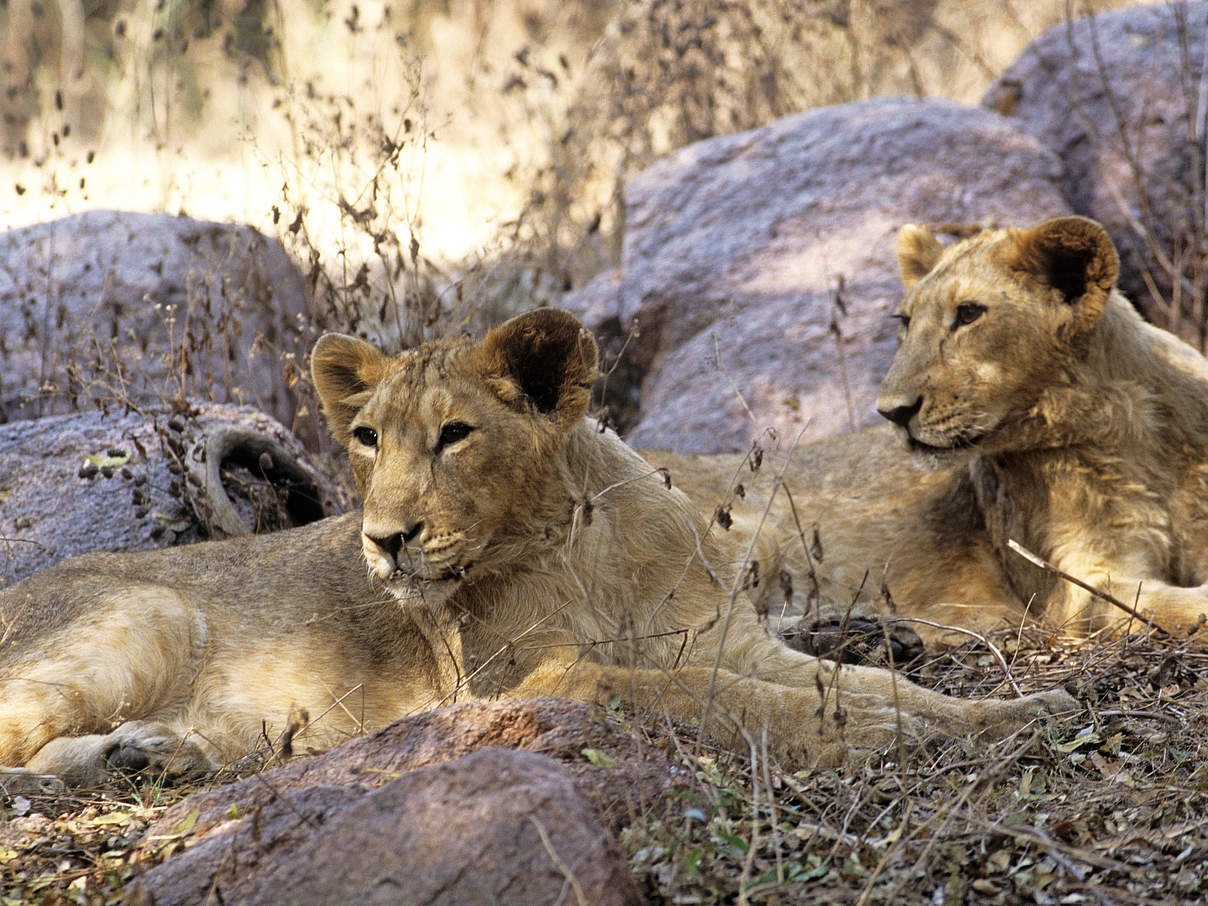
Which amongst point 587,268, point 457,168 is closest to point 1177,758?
point 587,268

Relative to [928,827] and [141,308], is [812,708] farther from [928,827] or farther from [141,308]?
[141,308]

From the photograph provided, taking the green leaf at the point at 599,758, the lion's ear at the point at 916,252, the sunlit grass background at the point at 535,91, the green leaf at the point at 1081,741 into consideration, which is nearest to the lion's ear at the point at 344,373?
the green leaf at the point at 599,758

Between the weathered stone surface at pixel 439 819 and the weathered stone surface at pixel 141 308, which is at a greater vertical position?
the weathered stone surface at pixel 141 308

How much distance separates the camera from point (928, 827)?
3.10m

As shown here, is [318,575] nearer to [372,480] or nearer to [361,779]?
[372,480]

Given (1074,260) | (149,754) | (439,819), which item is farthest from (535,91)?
(439,819)

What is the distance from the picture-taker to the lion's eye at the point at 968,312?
5.05m

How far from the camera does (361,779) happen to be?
3.30m

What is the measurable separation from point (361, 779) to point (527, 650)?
99 centimetres

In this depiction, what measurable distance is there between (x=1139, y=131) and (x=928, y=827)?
6982mm

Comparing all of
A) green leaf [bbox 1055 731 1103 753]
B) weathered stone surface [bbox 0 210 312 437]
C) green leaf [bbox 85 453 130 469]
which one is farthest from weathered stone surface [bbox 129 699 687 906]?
weathered stone surface [bbox 0 210 312 437]

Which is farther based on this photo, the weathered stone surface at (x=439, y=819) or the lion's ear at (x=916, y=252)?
the lion's ear at (x=916, y=252)

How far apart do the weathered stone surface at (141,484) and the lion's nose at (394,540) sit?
221cm

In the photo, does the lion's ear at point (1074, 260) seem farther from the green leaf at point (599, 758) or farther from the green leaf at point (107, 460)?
the green leaf at point (107, 460)
